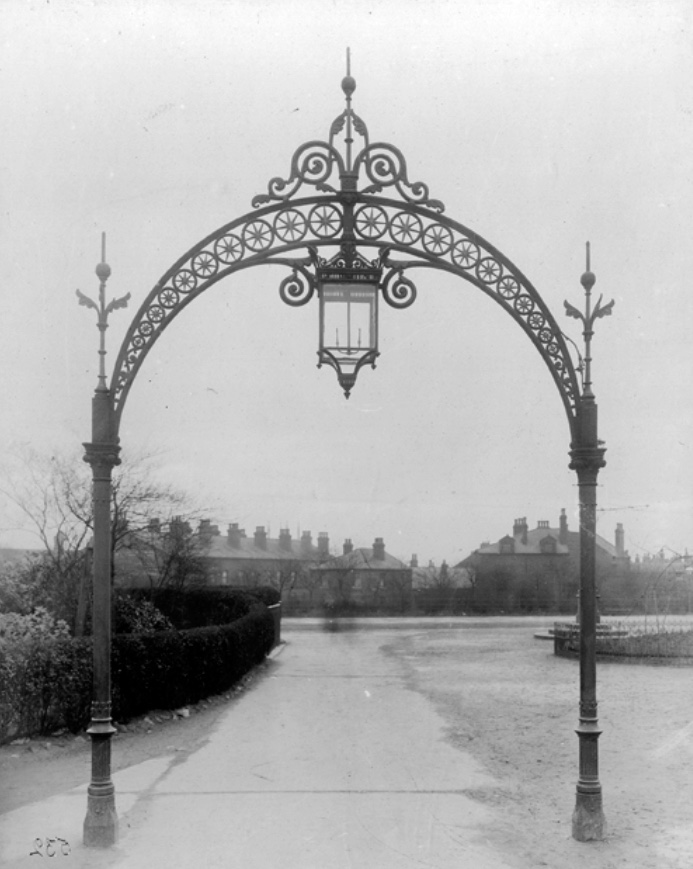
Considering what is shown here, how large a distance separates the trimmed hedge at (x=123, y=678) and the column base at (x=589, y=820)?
20.6ft

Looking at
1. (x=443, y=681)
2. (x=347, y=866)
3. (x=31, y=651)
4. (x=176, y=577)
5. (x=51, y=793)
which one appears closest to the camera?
(x=347, y=866)

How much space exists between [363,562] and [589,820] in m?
55.5

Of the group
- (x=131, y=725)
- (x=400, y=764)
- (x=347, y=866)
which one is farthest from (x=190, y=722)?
(x=347, y=866)

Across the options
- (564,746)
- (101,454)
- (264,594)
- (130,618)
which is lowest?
(564,746)

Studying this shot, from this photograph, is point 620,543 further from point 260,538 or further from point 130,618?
point 130,618

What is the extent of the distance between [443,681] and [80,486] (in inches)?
430

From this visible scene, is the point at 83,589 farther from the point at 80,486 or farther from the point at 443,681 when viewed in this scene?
the point at 443,681

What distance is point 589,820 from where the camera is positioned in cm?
730

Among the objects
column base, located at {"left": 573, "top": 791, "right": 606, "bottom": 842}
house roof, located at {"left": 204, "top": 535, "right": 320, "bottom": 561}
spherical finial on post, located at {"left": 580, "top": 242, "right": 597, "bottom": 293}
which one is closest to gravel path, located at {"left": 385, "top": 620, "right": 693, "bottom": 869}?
column base, located at {"left": 573, "top": 791, "right": 606, "bottom": 842}

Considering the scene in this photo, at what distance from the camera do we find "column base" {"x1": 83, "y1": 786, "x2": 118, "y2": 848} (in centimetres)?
702

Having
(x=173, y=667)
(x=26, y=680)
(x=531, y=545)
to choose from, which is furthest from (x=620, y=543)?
(x=26, y=680)

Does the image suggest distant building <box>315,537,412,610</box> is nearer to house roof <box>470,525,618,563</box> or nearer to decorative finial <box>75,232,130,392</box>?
house roof <box>470,525,618,563</box>

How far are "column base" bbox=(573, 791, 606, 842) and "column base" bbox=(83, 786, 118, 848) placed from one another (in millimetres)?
3412

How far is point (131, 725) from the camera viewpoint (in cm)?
1245
